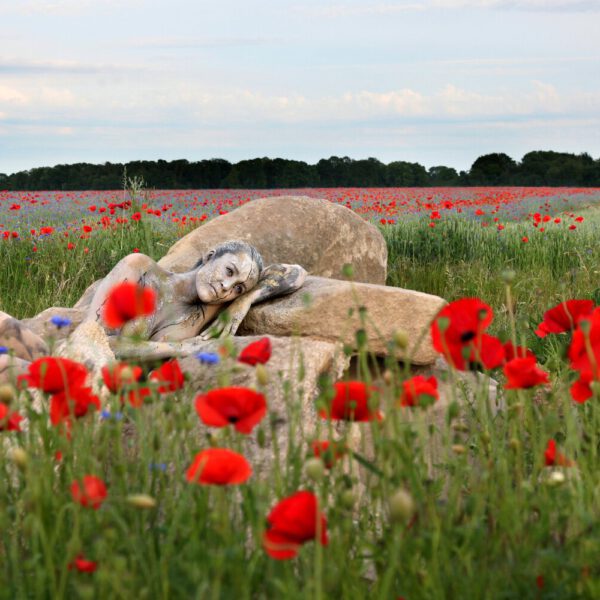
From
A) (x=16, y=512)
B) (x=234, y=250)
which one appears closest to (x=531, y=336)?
(x=234, y=250)

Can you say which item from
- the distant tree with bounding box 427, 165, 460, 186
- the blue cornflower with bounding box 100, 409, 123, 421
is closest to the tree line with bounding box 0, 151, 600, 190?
the distant tree with bounding box 427, 165, 460, 186

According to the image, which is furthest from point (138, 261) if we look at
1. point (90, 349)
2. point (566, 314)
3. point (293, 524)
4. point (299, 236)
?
point (293, 524)

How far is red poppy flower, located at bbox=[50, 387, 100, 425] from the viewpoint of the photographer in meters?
1.84

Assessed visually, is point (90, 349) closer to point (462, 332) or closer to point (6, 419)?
point (6, 419)

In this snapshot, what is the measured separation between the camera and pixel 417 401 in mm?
1836

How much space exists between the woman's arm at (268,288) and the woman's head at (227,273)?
0.05m

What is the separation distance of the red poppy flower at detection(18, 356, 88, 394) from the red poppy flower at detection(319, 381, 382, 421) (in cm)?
56

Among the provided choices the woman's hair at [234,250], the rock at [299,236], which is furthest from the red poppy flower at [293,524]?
the rock at [299,236]

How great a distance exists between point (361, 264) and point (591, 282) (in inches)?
106

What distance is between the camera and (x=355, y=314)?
4973 millimetres

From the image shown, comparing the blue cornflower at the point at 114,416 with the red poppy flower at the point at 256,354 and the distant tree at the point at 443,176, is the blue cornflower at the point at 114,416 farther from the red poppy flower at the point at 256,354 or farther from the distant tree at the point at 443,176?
the distant tree at the point at 443,176

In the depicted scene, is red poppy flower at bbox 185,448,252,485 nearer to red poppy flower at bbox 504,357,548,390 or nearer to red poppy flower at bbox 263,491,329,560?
red poppy flower at bbox 263,491,329,560

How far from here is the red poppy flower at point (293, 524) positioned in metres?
1.27

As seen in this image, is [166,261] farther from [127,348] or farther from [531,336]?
[531,336]
